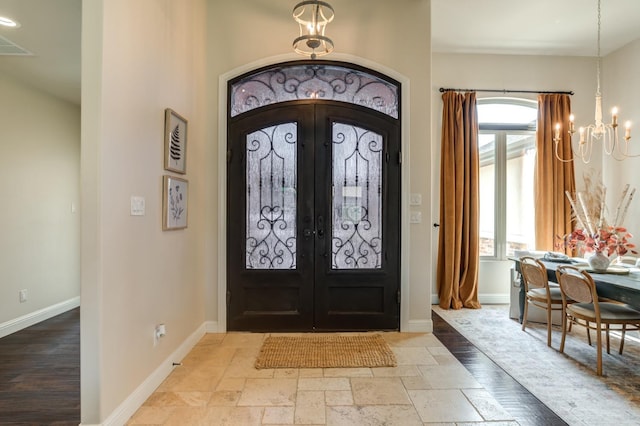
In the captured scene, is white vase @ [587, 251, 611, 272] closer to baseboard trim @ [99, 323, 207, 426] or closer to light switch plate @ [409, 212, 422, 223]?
light switch plate @ [409, 212, 422, 223]

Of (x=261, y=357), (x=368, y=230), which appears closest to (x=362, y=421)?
(x=261, y=357)

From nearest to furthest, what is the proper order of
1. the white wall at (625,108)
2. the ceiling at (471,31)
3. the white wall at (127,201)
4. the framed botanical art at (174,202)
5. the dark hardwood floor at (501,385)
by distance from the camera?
the white wall at (127,201)
the dark hardwood floor at (501,385)
the framed botanical art at (174,202)
the ceiling at (471,31)
the white wall at (625,108)

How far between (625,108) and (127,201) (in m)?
5.93

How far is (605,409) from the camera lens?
228cm

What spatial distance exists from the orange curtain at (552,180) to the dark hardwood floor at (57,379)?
7.13 feet

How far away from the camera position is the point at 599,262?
3.18 m

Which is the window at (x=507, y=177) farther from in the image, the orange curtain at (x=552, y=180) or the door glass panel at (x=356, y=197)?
the door glass panel at (x=356, y=197)

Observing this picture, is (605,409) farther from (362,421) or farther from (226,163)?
(226,163)

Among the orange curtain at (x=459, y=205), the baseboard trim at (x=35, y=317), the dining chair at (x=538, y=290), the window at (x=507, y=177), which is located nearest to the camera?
the dining chair at (x=538, y=290)

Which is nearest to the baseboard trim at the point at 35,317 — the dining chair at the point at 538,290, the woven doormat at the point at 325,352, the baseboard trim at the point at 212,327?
the baseboard trim at the point at 212,327

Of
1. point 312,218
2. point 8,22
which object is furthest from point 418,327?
point 8,22

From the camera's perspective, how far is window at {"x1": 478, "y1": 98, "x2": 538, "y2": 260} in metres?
4.92

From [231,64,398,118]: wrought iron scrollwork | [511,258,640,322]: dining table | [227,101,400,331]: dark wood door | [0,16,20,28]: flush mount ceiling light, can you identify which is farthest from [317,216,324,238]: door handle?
[0,16,20,28]: flush mount ceiling light

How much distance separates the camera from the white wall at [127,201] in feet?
6.34
